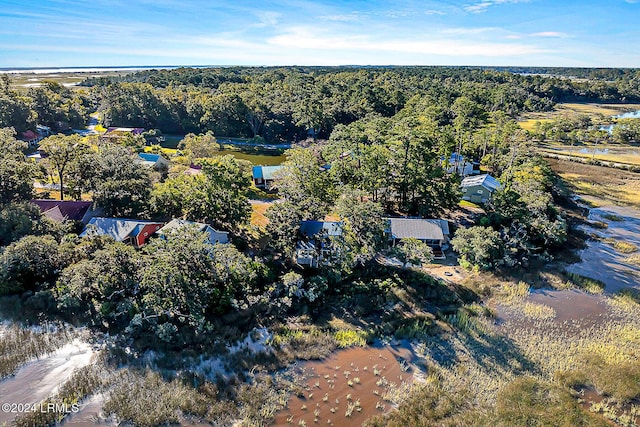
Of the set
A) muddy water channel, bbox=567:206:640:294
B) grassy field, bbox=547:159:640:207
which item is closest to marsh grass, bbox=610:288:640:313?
muddy water channel, bbox=567:206:640:294

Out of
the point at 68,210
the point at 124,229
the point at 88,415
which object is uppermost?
the point at 68,210

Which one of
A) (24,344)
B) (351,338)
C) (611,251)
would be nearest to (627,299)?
(611,251)

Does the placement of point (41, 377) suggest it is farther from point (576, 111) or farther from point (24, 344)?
point (576, 111)

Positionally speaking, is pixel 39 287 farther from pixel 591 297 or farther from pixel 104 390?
pixel 591 297

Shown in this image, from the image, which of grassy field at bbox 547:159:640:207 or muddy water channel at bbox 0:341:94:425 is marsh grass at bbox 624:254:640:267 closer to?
grassy field at bbox 547:159:640:207

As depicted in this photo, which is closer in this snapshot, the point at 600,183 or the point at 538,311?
the point at 538,311

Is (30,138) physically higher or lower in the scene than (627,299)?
higher

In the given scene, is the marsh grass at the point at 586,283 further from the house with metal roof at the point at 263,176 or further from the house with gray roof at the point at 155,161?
the house with gray roof at the point at 155,161

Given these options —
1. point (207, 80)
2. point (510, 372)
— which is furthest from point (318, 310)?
point (207, 80)
